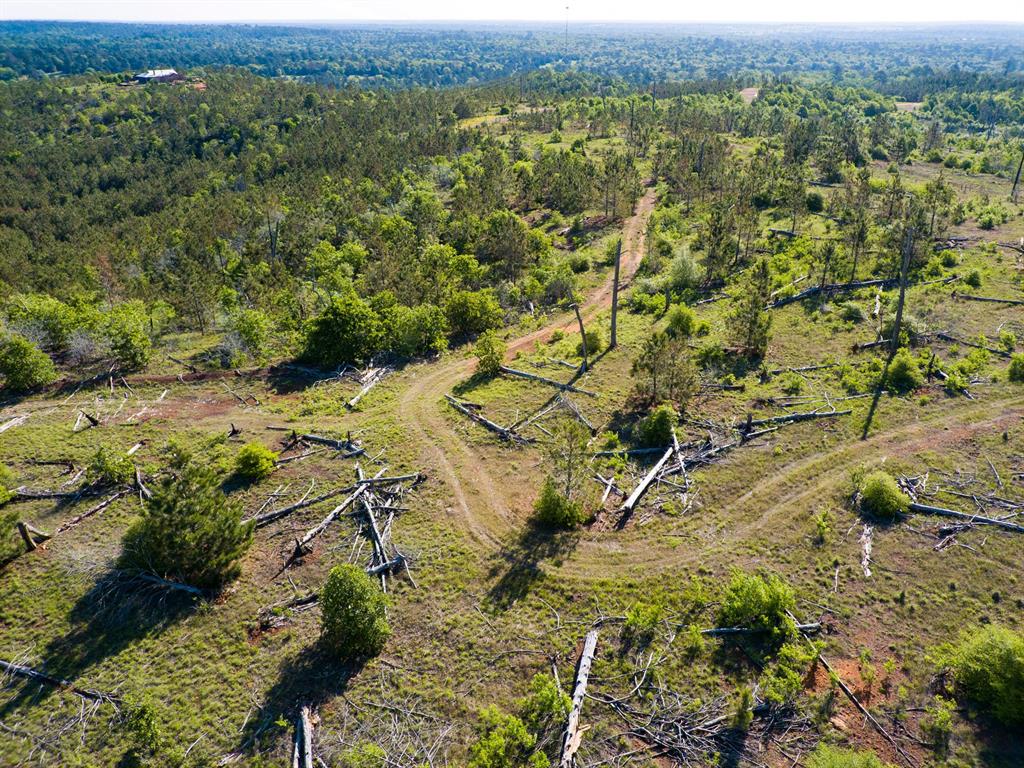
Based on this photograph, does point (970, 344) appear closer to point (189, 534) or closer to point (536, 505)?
point (536, 505)

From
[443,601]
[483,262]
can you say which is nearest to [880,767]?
[443,601]

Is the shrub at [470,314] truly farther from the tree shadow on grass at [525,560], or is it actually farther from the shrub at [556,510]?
the tree shadow on grass at [525,560]

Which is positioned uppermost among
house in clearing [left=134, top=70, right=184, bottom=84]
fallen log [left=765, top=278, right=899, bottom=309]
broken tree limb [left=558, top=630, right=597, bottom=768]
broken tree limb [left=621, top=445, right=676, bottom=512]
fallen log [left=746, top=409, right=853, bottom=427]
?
house in clearing [left=134, top=70, right=184, bottom=84]

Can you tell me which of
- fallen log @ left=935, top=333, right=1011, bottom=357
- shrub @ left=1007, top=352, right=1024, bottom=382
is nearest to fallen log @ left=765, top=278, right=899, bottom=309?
fallen log @ left=935, top=333, right=1011, bottom=357

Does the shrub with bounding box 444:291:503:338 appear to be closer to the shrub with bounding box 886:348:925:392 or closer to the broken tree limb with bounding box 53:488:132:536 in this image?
the broken tree limb with bounding box 53:488:132:536

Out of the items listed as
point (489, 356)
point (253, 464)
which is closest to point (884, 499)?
point (489, 356)

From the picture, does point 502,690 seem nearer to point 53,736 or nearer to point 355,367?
point 53,736

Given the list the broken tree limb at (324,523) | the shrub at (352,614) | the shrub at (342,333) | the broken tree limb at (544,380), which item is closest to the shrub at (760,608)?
the shrub at (352,614)
